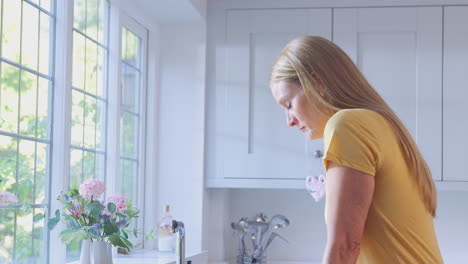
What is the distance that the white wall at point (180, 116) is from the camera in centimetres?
385

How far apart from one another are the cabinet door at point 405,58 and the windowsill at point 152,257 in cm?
124

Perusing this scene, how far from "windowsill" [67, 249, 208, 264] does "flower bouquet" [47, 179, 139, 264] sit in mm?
682

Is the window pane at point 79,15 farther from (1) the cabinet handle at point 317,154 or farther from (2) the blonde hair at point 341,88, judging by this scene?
(2) the blonde hair at point 341,88

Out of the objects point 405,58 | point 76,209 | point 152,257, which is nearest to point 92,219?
point 76,209

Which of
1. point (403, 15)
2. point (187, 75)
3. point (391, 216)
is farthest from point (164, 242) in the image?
point (391, 216)

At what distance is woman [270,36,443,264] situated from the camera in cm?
122

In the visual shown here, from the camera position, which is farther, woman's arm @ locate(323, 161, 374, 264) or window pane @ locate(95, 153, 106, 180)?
window pane @ locate(95, 153, 106, 180)

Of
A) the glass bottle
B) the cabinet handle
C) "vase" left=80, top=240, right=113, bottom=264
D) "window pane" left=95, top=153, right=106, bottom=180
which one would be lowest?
the glass bottle

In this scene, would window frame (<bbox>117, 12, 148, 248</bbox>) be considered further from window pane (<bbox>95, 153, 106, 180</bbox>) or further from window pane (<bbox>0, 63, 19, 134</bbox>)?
window pane (<bbox>0, 63, 19, 134</bbox>)

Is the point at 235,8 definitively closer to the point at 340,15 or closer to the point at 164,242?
the point at 340,15

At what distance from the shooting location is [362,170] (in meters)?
1.22

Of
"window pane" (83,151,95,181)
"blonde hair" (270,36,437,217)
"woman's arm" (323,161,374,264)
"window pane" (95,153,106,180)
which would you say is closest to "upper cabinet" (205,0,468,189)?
"window pane" (95,153,106,180)

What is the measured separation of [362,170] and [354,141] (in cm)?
5

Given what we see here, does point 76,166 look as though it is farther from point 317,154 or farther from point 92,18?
point 317,154
